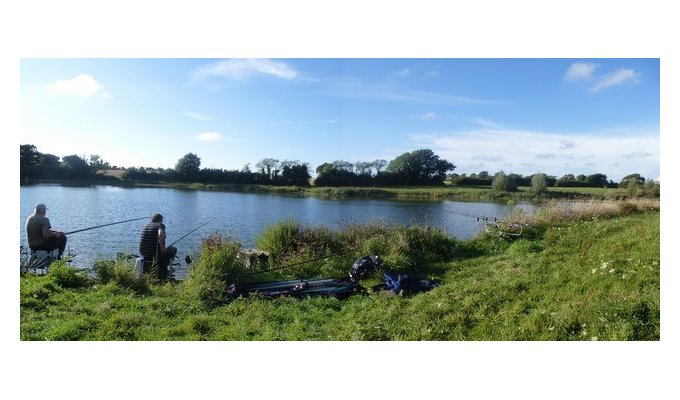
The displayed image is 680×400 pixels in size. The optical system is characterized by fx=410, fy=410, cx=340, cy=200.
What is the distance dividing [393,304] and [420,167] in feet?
77.6

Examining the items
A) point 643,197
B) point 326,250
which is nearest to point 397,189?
point 643,197

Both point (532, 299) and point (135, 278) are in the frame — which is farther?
point (135, 278)

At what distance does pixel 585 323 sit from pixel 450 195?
31585 mm

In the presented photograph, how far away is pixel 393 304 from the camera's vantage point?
17.8ft

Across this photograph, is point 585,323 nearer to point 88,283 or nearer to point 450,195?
point 88,283

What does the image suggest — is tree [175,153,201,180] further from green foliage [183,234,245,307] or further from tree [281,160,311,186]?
green foliage [183,234,245,307]

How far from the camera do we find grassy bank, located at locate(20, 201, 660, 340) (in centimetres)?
424

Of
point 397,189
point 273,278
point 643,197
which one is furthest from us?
point 397,189

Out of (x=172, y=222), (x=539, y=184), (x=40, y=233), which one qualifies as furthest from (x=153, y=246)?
(x=539, y=184)

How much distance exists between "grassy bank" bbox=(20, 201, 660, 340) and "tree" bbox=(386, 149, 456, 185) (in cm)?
1816

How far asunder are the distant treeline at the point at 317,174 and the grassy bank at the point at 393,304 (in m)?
15.2

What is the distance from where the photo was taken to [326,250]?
9.06 meters

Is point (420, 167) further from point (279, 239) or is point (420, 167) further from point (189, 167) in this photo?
point (189, 167)

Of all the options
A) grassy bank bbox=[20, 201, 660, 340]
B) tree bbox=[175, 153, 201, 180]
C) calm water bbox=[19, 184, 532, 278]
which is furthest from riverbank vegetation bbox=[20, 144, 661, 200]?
grassy bank bbox=[20, 201, 660, 340]
